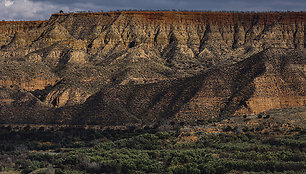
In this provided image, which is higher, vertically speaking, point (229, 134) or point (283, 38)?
point (283, 38)

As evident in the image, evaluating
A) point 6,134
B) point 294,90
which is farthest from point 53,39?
point 294,90

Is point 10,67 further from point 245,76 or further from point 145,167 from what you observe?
point 145,167

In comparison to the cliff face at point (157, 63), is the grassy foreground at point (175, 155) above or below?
below

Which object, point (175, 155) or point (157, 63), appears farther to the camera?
point (157, 63)

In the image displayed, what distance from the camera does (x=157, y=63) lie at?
4779 inches

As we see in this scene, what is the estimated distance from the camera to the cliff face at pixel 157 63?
6391 centimetres

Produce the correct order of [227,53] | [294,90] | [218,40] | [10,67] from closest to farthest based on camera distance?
[294,90]
[10,67]
[227,53]
[218,40]

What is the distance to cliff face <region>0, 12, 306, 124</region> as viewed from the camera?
63906 millimetres

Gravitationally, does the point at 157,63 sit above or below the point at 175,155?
above

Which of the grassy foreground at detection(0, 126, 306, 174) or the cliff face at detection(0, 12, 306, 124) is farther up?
the cliff face at detection(0, 12, 306, 124)

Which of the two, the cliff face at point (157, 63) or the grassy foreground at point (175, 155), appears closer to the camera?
the grassy foreground at point (175, 155)

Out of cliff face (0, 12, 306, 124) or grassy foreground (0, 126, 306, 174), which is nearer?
grassy foreground (0, 126, 306, 174)

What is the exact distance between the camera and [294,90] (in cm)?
6238

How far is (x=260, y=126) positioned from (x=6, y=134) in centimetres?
3416
